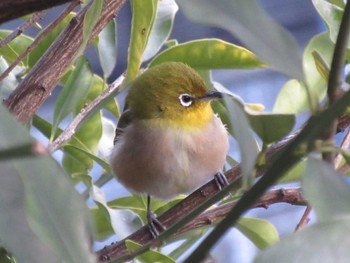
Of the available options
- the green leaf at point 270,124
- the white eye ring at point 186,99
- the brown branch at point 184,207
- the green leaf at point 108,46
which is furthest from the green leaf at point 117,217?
the white eye ring at point 186,99

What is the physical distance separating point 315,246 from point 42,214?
18 cm

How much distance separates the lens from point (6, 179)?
482 millimetres

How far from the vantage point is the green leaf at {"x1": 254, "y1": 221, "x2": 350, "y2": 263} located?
0.41 metres

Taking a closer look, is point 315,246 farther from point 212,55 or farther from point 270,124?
point 212,55

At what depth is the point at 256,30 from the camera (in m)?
0.50

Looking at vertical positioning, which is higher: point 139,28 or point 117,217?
point 139,28

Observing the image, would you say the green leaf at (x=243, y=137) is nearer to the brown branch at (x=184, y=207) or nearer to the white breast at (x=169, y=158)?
the brown branch at (x=184, y=207)

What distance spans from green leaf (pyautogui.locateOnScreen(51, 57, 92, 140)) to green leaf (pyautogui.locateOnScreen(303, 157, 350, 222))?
80 centimetres

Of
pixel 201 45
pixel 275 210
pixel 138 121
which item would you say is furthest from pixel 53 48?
pixel 275 210

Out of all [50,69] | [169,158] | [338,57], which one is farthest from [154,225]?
[338,57]

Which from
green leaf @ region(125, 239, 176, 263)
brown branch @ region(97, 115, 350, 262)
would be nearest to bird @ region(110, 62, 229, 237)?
brown branch @ region(97, 115, 350, 262)

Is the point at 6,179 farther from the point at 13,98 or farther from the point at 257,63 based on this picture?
the point at 257,63

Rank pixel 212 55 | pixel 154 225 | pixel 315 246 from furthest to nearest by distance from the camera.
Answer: pixel 212 55 < pixel 154 225 < pixel 315 246

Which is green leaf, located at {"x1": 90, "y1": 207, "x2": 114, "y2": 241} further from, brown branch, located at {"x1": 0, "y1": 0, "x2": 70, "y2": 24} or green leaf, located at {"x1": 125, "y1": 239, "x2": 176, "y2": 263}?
brown branch, located at {"x1": 0, "y1": 0, "x2": 70, "y2": 24}
